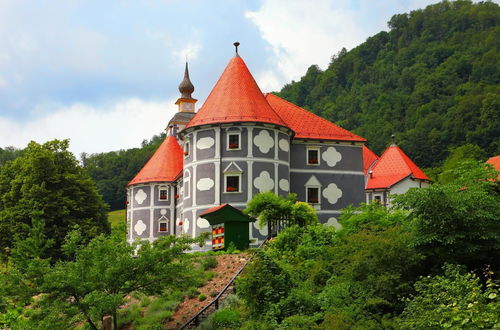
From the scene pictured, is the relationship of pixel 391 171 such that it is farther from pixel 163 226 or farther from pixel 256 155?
pixel 256 155

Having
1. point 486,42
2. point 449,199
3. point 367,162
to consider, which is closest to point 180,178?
point 367,162

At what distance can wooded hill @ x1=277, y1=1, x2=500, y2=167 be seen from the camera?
313 ft

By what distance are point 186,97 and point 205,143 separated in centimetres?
3639

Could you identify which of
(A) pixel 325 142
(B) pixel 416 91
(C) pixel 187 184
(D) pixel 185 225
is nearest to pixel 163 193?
(C) pixel 187 184

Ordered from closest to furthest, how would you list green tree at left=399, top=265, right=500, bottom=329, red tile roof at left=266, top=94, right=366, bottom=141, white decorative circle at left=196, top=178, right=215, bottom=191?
green tree at left=399, top=265, right=500, bottom=329 < white decorative circle at left=196, top=178, right=215, bottom=191 < red tile roof at left=266, top=94, right=366, bottom=141

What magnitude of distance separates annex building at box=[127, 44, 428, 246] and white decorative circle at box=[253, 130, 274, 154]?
0.20 ft

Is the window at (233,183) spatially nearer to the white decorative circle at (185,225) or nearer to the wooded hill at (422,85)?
the white decorative circle at (185,225)

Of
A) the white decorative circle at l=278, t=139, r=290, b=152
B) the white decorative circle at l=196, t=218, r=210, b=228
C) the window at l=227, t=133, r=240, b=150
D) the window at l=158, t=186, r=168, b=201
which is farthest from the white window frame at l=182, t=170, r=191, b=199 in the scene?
the window at l=158, t=186, r=168, b=201

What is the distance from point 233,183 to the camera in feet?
134

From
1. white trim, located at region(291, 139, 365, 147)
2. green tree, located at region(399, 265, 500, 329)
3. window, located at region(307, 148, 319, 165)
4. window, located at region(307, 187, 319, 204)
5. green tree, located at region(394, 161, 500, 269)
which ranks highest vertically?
white trim, located at region(291, 139, 365, 147)

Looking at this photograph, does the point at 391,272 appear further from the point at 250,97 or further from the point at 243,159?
the point at 250,97

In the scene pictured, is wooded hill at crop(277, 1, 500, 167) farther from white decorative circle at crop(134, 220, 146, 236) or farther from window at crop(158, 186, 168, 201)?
white decorative circle at crop(134, 220, 146, 236)

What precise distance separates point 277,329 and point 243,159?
22.4 metres

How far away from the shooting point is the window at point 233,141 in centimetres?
4116
